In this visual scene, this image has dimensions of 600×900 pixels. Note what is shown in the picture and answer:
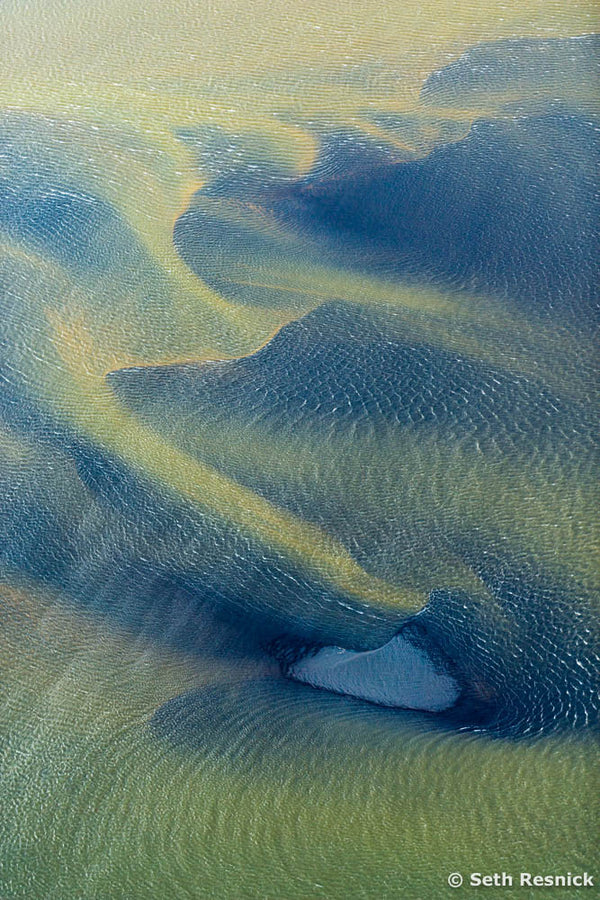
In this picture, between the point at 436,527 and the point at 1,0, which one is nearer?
the point at 436,527

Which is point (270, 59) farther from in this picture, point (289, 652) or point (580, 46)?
point (289, 652)

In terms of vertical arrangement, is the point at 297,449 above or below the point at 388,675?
above

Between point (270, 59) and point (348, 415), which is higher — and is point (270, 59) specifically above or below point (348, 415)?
above

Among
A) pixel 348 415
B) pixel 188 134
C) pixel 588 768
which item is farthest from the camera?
pixel 188 134

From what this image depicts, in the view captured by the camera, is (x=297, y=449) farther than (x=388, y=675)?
Yes

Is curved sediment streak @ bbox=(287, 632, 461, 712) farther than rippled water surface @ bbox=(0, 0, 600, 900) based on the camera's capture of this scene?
Yes

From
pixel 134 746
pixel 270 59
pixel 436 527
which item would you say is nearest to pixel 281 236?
pixel 270 59

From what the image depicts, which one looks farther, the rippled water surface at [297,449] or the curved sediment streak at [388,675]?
the curved sediment streak at [388,675]

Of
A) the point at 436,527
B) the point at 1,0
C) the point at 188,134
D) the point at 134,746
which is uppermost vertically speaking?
the point at 1,0
